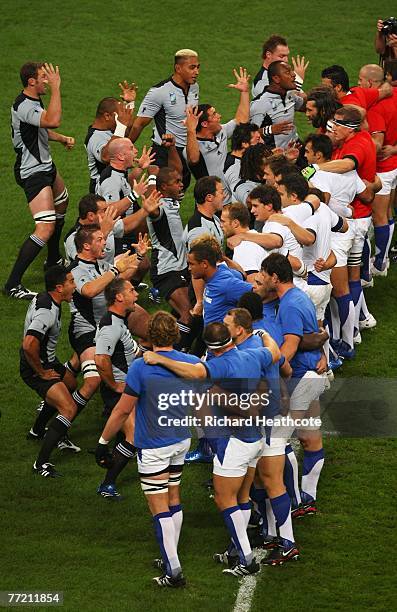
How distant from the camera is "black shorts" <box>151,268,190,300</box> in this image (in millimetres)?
10391

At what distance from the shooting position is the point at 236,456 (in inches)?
291

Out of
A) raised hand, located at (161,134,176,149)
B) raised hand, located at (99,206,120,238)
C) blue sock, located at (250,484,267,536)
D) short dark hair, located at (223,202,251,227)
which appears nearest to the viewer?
blue sock, located at (250,484,267,536)

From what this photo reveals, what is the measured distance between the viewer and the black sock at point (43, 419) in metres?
9.16

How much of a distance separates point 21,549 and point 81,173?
7.96 meters

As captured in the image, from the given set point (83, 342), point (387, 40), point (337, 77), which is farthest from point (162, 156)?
point (83, 342)

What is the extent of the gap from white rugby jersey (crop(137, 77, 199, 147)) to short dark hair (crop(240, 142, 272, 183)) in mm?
1960

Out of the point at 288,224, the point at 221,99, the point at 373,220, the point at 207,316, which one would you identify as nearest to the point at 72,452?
the point at 207,316

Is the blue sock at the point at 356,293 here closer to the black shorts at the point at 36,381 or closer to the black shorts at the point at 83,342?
the black shorts at the point at 83,342

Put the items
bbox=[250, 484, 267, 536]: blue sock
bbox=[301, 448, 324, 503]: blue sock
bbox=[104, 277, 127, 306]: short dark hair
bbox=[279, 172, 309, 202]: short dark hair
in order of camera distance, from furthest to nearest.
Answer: bbox=[279, 172, 309, 202]: short dark hair < bbox=[104, 277, 127, 306]: short dark hair < bbox=[301, 448, 324, 503]: blue sock < bbox=[250, 484, 267, 536]: blue sock

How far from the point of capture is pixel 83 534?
318 inches

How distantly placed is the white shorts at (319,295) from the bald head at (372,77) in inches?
128

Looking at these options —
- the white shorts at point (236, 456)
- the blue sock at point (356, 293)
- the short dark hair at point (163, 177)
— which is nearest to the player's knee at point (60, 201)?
the short dark hair at point (163, 177)

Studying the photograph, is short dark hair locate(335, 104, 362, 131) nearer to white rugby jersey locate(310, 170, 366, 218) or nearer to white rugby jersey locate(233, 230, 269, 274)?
white rugby jersey locate(310, 170, 366, 218)

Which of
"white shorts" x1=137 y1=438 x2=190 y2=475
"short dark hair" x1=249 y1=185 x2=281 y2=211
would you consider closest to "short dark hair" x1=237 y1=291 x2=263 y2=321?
"white shorts" x1=137 y1=438 x2=190 y2=475
